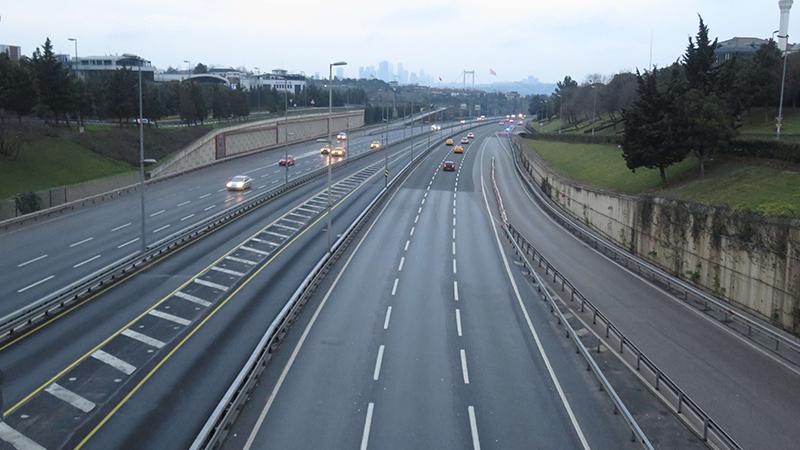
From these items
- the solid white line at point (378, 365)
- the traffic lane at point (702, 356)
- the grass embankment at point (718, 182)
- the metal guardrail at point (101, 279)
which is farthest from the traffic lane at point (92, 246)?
the grass embankment at point (718, 182)

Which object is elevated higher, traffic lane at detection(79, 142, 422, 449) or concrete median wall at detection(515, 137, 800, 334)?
concrete median wall at detection(515, 137, 800, 334)

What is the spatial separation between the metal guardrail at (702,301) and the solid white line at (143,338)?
21.0 metres

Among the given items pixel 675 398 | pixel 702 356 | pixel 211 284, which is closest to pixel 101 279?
pixel 211 284

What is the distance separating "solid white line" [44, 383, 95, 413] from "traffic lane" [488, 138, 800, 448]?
16985 mm

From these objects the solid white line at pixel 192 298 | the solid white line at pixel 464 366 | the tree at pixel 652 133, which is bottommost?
the solid white line at pixel 464 366

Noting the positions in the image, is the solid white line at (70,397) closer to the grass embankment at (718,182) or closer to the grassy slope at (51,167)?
the grass embankment at (718,182)

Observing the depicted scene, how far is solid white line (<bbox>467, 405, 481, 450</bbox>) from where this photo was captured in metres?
16.3

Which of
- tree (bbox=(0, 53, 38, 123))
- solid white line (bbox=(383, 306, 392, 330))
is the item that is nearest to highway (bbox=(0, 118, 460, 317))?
solid white line (bbox=(383, 306, 392, 330))

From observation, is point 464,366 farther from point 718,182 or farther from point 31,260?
point 31,260

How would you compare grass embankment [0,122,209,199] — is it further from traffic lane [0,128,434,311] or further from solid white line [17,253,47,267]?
solid white line [17,253,47,267]

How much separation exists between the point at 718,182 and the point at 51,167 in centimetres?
5284

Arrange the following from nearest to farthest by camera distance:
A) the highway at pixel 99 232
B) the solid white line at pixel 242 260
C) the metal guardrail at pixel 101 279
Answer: the metal guardrail at pixel 101 279
the highway at pixel 99 232
the solid white line at pixel 242 260

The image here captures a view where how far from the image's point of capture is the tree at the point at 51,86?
219 feet

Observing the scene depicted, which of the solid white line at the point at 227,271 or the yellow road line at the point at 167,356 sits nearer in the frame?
the yellow road line at the point at 167,356
